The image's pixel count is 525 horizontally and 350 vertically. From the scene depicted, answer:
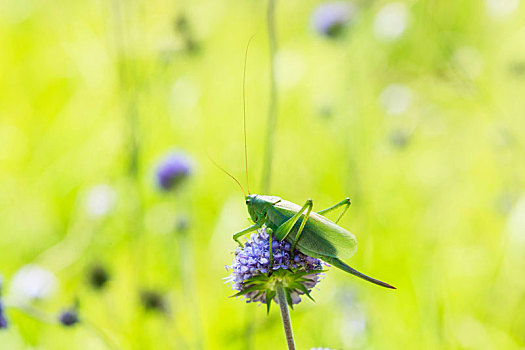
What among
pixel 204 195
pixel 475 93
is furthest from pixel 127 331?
pixel 475 93

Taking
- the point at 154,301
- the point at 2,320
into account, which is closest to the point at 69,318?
the point at 2,320

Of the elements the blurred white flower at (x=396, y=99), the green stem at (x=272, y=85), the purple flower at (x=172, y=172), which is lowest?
the green stem at (x=272, y=85)

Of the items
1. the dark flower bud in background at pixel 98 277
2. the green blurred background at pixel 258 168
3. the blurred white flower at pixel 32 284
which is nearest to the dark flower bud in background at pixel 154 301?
the green blurred background at pixel 258 168

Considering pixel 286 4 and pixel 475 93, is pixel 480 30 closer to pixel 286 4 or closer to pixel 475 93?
pixel 286 4

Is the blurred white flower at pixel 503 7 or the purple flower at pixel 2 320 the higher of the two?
the blurred white flower at pixel 503 7

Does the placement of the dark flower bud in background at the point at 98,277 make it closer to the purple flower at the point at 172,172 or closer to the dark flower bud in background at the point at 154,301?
the dark flower bud in background at the point at 154,301

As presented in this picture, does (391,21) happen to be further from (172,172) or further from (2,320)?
(2,320)

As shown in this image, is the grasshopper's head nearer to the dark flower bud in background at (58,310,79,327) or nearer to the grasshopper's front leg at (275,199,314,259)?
the grasshopper's front leg at (275,199,314,259)
